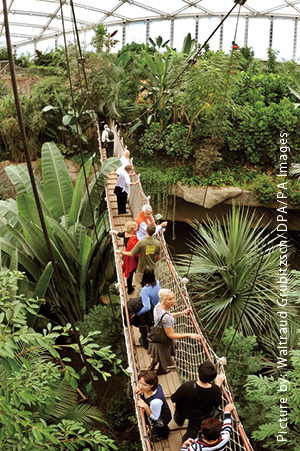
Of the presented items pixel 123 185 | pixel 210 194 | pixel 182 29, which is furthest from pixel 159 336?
pixel 182 29

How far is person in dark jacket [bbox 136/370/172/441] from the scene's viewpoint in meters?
2.65

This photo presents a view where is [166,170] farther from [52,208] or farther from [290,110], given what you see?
[52,208]

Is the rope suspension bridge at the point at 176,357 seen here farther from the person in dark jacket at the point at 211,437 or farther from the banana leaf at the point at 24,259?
the banana leaf at the point at 24,259

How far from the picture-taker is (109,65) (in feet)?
39.7

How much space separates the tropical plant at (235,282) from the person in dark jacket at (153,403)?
2384mm

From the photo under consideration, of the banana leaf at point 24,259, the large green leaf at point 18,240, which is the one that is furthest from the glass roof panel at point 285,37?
the banana leaf at point 24,259

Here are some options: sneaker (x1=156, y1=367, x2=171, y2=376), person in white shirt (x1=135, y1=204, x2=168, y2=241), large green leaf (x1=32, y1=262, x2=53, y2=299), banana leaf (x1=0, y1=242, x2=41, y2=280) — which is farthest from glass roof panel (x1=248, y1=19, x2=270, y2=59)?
sneaker (x1=156, y1=367, x2=171, y2=376)

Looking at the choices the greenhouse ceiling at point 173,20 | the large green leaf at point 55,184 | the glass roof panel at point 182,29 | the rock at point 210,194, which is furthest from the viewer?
the glass roof panel at point 182,29

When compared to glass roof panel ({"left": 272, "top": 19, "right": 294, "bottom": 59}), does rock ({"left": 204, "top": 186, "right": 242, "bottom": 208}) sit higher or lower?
lower

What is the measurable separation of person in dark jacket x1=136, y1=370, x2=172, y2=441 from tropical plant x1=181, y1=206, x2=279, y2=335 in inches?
93.9

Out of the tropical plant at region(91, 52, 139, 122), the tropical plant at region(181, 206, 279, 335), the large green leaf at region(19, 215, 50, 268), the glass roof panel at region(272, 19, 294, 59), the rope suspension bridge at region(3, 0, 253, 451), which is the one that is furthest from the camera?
the glass roof panel at region(272, 19, 294, 59)

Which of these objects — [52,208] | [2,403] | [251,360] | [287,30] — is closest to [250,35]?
[287,30]

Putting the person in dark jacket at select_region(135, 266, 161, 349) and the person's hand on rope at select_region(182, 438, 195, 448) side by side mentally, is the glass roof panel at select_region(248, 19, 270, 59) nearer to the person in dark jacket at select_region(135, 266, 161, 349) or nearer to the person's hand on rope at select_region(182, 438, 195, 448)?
the person in dark jacket at select_region(135, 266, 161, 349)

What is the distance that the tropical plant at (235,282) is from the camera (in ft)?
17.7
